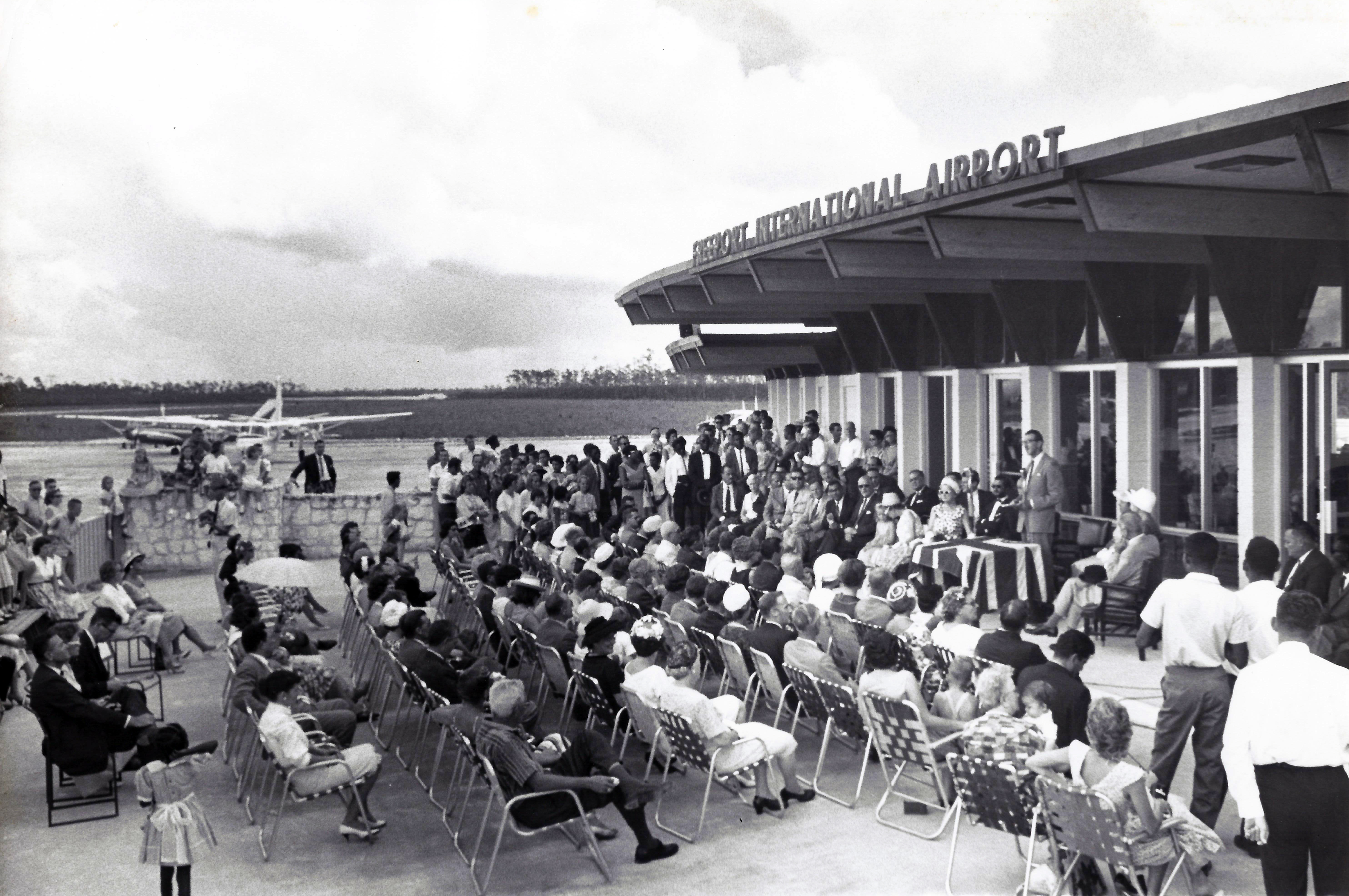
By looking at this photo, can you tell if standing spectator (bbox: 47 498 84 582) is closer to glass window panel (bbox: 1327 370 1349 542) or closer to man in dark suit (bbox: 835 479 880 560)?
man in dark suit (bbox: 835 479 880 560)

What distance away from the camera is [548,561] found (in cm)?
1119

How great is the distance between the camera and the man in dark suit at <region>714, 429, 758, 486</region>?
53.2 feet

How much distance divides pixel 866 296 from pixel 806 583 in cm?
751

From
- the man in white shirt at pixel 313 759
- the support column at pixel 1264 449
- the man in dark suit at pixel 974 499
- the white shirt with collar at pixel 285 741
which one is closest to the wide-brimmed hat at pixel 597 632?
the man in white shirt at pixel 313 759

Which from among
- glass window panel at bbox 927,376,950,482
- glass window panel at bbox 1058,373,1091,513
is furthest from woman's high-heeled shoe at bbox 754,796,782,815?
glass window panel at bbox 927,376,950,482

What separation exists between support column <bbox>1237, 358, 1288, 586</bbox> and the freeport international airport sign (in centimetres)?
331

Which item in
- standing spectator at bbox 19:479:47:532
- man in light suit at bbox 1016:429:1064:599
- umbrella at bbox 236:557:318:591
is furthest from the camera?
standing spectator at bbox 19:479:47:532

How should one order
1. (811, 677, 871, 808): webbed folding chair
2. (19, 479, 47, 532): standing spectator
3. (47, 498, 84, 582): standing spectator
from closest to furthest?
(811, 677, 871, 808): webbed folding chair < (47, 498, 84, 582): standing spectator < (19, 479, 47, 532): standing spectator

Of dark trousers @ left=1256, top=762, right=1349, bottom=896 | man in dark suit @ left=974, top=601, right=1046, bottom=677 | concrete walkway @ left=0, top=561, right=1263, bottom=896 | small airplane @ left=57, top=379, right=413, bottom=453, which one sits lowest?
concrete walkway @ left=0, top=561, right=1263, bottom=896

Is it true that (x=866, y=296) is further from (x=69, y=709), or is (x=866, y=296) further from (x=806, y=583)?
(x=69, y=709)

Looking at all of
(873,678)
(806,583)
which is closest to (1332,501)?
(806,583)

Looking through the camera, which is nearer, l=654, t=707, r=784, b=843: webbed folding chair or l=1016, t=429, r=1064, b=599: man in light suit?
l=654, t=707, r=784, b=843: webbed folding chair

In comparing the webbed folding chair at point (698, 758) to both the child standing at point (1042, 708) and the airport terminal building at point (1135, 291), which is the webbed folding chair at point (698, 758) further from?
the airport terminal building at point (1135, 291)

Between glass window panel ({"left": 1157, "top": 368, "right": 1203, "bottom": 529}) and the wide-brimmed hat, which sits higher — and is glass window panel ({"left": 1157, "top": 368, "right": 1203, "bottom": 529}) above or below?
above
